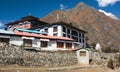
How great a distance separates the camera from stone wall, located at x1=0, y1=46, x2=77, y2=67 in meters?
41.3

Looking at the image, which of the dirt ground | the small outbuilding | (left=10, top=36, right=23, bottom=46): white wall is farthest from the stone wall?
(left=10, top=36, right=23, bottom=46): white wall

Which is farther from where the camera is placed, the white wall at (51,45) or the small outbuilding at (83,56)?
the white wall at (51,45)

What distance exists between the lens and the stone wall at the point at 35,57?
41312mm

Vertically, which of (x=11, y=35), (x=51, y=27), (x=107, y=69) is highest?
(x=51, y=27)

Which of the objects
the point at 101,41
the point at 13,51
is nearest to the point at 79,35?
the point at 13,51

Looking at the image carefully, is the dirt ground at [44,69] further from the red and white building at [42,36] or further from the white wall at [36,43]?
the white wall at [36,43]

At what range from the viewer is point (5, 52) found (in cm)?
4125

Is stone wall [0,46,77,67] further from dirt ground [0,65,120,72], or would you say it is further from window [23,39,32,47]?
window [23,39,32,47]

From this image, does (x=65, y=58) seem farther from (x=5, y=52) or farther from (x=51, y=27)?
(x=51, y=27)

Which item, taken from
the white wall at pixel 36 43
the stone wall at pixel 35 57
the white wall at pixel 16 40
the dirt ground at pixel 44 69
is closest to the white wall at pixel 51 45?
the white wall at pixel 36 43

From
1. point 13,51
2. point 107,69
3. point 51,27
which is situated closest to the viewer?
point 13,51

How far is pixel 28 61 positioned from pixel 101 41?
151 metres

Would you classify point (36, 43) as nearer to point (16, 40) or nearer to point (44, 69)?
point (16, 40)

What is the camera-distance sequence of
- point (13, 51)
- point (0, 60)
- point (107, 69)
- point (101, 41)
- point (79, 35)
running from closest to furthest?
1. point (0, 60)
2. point (13, 51)
3. point (107, 69)
4. point (79, 35)
5. point (101, 41)
